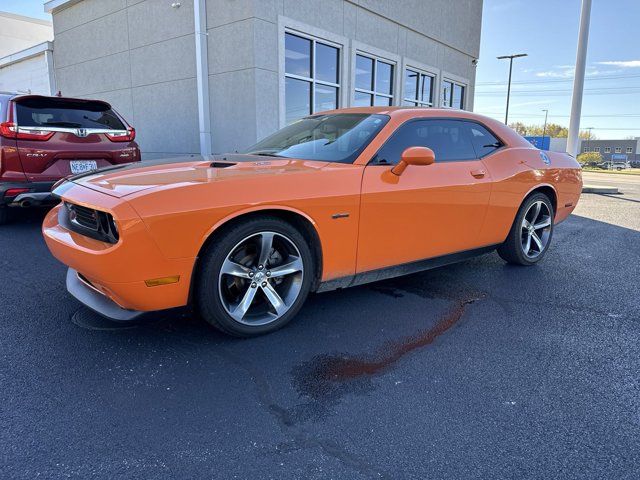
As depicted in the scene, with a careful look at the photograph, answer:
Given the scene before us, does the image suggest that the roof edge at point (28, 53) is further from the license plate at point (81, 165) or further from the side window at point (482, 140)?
the side window at point (482, 140)

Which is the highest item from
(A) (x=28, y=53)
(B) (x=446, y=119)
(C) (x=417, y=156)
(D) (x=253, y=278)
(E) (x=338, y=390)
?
(A) (x=28, y=53)

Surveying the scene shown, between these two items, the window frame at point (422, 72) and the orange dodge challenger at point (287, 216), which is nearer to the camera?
the orange dodge challenger at point (287, 216)

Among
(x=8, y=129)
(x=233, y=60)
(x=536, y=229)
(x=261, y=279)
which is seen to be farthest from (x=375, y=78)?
(x=261, y=279)

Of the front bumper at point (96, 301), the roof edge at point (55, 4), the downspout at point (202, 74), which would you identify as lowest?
the front bumper at point (96, 301)

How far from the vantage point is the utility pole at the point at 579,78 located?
12.5 metres

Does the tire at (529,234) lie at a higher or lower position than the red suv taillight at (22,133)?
lower

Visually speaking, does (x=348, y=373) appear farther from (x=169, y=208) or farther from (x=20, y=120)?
(x=20, y=120)

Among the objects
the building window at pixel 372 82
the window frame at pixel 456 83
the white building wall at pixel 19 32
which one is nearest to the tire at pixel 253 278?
the building window at pixel 372 82

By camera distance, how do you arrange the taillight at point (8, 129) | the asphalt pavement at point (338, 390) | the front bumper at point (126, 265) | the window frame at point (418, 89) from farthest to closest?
the window frame at point (418, 89) → the taillight at point (8, 129) → the front bumper at point (126, 265) → the asphalt pavement at point (338, 390)

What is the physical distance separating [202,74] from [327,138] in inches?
252

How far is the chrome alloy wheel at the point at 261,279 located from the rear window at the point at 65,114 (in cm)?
380

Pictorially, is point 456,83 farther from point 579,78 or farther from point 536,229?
point 536,229

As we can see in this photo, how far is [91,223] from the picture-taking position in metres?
2.65

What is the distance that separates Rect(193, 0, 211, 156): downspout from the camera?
29.0 ft
